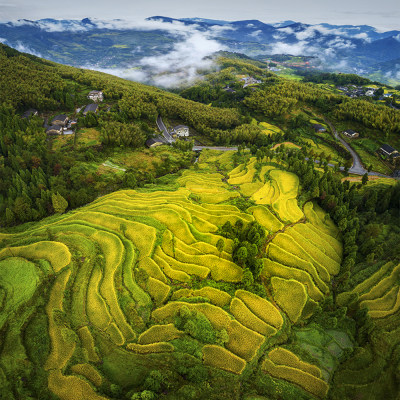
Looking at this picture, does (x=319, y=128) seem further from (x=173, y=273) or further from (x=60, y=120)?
(x=60, y=120)

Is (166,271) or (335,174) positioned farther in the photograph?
(335,174)

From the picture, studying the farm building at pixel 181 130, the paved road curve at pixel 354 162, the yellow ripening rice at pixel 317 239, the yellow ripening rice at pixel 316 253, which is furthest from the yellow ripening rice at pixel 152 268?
the farm building at pixel 181 130

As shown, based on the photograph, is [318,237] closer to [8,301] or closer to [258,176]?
[258,176]

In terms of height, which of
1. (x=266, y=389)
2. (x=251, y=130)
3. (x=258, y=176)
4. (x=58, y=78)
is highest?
(x=58, y=78)

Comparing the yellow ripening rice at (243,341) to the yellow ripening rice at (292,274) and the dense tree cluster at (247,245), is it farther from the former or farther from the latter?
the yellow ripening rice at (292,274)

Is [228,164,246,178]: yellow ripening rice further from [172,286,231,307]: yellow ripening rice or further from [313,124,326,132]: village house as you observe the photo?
[313,124,326,132]: village house

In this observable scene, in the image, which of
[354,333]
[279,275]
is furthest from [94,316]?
[354,333]
